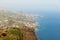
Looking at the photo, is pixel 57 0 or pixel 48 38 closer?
pixel 48 38

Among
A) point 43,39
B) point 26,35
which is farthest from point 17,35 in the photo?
point 43,39

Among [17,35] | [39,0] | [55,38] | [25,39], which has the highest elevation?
[17,35]

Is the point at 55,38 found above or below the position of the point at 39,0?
above

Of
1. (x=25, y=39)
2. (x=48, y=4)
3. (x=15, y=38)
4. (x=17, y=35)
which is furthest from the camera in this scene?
(x=48, y=4)

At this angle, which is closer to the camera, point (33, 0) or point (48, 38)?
point (48, 38)

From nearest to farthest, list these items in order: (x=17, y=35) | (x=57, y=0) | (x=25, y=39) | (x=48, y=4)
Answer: (x=17, y=35) < (x=25, y=39) < (x=48, y=4) < (x=57, y=0)

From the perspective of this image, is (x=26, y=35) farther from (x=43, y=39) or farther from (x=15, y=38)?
(x=43, y=39)

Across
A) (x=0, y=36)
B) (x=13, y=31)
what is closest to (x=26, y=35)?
(x=13, y=31)

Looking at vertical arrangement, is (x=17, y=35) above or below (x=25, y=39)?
above

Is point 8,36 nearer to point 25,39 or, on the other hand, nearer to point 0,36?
point 0,36
